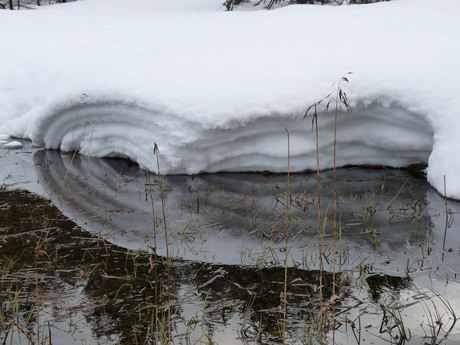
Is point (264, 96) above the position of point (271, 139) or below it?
above

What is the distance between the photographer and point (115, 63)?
584 centimetres

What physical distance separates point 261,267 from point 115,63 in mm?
3490

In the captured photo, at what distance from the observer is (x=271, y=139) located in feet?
16.6

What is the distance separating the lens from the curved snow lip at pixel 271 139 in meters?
4.91

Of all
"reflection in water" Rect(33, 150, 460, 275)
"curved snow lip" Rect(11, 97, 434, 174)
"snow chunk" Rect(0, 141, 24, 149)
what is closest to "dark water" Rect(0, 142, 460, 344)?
"reflection in water" Rect(33, 150, 460, 275)

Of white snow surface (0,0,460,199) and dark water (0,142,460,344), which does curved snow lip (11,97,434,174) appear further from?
dark water (0,142,460,344)

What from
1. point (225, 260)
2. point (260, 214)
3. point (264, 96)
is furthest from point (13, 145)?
point (225, 260)

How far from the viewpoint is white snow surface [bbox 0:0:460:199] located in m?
4.84

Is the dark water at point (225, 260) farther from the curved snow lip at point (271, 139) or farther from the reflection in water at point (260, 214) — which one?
the curved snow lip at point (271, 139)

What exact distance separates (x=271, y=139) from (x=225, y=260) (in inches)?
79.7

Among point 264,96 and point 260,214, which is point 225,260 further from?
point 264,96

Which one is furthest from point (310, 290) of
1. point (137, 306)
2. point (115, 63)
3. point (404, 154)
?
point (115, 63)

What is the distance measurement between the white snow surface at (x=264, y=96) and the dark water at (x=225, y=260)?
0.83ft

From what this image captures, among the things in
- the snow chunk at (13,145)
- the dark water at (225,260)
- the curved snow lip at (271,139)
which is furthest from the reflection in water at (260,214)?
the snow chunk at (13,145)
